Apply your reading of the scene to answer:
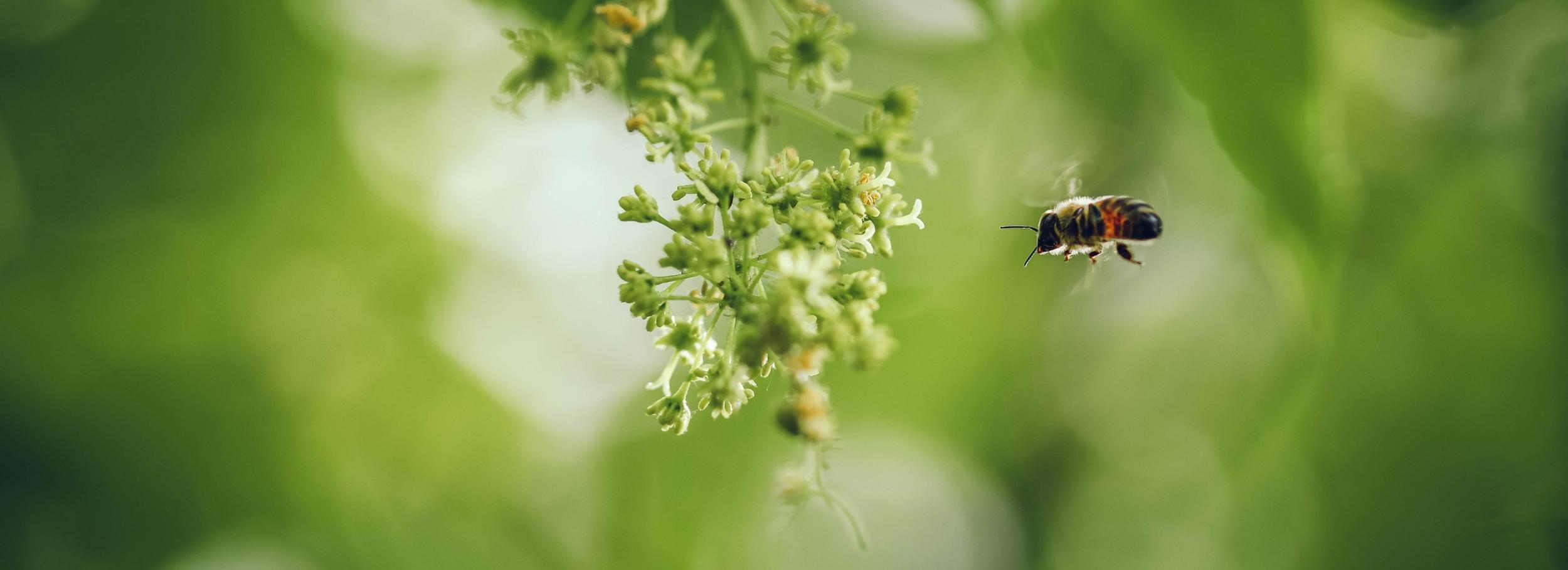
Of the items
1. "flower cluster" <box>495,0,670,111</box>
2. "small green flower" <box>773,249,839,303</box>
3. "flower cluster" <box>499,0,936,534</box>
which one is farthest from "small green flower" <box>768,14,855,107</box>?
"small green flower" <box>773,249,839,303</box>

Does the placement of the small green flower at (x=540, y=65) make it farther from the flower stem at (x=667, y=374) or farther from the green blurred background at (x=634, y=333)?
the green blurred background at (x=634, y=333)

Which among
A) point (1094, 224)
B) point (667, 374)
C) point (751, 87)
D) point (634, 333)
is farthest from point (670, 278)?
point (634, 333)

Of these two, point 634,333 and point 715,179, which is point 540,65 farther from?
point 634,333

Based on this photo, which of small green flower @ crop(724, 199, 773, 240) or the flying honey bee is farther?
the flying honey bee

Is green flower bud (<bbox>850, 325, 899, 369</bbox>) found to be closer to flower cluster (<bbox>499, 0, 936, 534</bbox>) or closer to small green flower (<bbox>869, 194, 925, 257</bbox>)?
flower cluster (<bbox>499, 0, 936, 534</bbox>)

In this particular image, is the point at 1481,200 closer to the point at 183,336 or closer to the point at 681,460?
the point at 681,460

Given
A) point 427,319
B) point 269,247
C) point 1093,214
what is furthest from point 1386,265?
point 269,247
